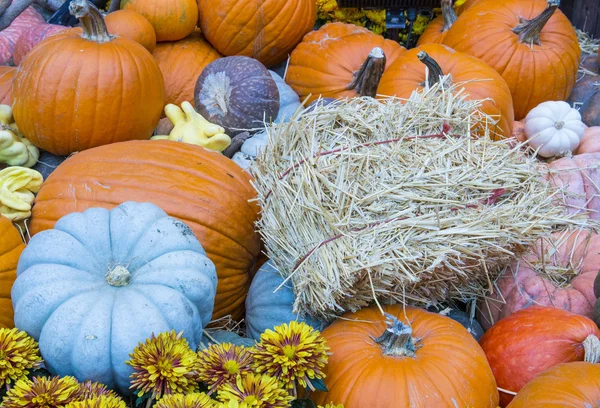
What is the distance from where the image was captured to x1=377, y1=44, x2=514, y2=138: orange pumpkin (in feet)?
11.1

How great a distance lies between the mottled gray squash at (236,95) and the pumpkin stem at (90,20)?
623 mm

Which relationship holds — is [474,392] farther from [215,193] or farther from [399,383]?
[215,193]

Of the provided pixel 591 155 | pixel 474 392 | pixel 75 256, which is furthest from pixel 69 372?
pixel 591 155

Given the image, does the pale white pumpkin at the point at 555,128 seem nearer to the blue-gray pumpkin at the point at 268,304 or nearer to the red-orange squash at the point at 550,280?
the red-orange squash at the point at 550,280

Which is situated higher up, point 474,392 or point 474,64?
point 474,64

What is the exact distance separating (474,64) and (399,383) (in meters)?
2.18

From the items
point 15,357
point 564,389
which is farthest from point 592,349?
point 15,357

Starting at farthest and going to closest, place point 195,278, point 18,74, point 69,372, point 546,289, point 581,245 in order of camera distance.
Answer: point 18,74 → point 581,245 → point 546,289 → point 195,278 → point 69,372

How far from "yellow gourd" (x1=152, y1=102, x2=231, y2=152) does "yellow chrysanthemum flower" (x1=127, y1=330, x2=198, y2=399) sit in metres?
1.79

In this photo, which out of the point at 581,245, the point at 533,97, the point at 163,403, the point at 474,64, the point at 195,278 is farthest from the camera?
the point at 533,97

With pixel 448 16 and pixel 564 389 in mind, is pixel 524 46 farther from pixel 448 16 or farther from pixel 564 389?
pixel 564 389

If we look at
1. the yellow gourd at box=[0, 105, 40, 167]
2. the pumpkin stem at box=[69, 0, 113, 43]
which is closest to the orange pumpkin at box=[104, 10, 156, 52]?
the pumpkin stem at box=[69, 0, 113, 43]

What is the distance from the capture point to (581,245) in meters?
2.85

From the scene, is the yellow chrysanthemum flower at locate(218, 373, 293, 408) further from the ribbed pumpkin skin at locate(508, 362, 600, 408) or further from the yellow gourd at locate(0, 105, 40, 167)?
the yellow gourd at locate(0, 105, 40, 167)
